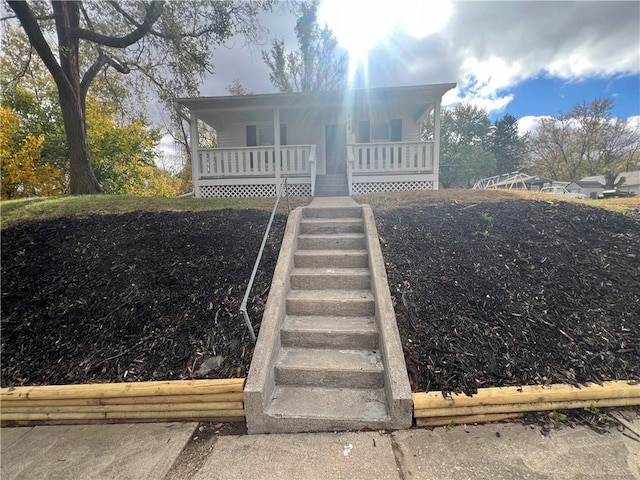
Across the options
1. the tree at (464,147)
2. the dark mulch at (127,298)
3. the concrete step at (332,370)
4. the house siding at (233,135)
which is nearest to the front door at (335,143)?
the house siding at (233,135)

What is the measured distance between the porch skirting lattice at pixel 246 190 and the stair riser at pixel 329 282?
585cm

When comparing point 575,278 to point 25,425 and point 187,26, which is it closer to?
point 25,425

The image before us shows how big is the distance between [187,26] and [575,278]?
11.6 m

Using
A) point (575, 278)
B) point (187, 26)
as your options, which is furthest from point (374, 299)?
point (187, 26)

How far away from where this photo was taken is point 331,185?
31.8 feet

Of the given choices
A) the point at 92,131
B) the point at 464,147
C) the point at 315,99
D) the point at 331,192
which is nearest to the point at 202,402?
the point at 331,192

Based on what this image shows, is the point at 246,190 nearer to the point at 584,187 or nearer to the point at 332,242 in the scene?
the point at 332,242

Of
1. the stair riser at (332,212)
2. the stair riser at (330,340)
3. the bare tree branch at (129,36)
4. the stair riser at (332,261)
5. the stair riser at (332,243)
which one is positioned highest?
the bare tree branch at (129,36)

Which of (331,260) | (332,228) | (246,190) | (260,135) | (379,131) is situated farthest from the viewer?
(260,135)

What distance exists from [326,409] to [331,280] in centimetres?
144

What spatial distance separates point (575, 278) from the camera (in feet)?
10.9

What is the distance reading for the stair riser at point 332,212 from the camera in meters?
4.97

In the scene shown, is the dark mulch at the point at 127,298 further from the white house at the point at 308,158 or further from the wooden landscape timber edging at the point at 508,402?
the white house at the point at 308,158

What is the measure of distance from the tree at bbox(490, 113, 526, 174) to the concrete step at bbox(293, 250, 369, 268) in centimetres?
3945
